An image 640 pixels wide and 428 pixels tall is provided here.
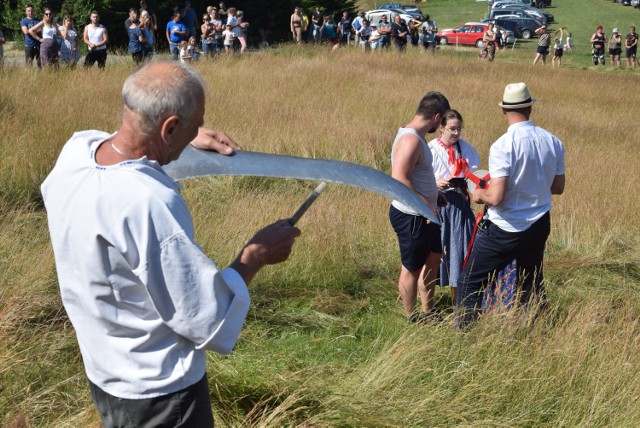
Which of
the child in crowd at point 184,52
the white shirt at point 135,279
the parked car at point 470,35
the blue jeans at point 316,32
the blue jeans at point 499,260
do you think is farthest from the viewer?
the parked car at point 470,35

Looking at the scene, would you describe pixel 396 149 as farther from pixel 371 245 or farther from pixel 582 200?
pixel 582 200

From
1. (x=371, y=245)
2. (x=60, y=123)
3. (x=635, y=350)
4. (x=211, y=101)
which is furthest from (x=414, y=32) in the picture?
(x=635, y=350)

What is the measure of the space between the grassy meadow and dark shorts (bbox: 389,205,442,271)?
41 centimetres

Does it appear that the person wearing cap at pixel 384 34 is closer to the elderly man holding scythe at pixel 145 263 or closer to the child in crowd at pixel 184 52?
the child in crowd at pixel 184 52

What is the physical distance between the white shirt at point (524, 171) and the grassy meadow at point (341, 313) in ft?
2.10

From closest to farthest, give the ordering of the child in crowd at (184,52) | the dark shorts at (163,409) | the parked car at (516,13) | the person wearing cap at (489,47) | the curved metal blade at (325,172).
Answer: the dark shorts at (163,409)
the curved metal blade at (325,172)
the child in crowd at (184,52)
the person wearing cap at (489,47)
the parked car at (516,13)

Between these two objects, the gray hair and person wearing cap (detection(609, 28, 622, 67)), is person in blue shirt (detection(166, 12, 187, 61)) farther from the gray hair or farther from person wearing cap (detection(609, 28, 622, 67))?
person wearing cap (detection(609, 28, 622, 67))

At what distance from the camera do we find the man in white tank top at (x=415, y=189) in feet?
17.0

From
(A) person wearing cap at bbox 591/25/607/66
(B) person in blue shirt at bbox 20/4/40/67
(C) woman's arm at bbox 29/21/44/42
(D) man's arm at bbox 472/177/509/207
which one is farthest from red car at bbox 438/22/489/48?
(D) man's arm at bbox 472/177/509/207

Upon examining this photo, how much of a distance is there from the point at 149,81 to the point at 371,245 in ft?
16.0

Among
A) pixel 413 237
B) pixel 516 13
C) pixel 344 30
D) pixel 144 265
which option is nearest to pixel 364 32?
pixel 344 30

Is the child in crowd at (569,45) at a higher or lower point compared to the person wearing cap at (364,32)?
lower

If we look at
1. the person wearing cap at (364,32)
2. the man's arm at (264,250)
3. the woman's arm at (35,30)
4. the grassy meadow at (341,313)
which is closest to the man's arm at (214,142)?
the man's arm at (264,250)

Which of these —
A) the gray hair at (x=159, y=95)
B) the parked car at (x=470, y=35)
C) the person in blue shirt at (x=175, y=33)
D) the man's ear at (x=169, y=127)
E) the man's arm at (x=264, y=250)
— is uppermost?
the gray hair at (x=159, y=95)
